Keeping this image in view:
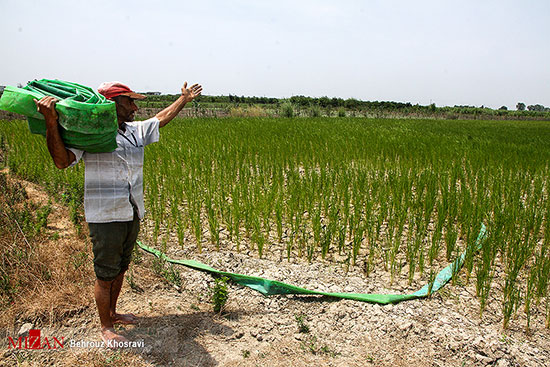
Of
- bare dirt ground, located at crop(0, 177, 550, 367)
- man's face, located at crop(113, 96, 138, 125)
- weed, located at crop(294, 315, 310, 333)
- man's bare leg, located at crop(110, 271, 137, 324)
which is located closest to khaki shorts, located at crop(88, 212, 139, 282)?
man's bare leg, located at crop(110, 271, 137, 324)

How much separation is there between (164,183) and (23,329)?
3.36 meters

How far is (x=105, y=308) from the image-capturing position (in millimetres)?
2137

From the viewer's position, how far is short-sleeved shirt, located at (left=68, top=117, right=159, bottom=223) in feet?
6.43

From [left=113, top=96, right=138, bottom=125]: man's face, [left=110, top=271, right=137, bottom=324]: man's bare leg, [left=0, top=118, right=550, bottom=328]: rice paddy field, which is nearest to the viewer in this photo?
[left=113, top=96, right=138, bottom=125]: man's face

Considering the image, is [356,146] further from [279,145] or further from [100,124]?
[100,124]

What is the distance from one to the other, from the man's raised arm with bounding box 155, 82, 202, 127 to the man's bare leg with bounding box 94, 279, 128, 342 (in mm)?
1042

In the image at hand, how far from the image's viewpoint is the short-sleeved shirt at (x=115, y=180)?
77.2 inches

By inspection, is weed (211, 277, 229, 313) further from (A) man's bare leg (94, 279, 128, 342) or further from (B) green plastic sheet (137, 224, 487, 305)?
(A) man's bare leg (94, 279, 128, 342)

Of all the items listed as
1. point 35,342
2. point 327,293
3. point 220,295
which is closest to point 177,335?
point 220,295

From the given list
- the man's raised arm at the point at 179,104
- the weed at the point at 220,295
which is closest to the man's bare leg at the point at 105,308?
the weed at the point at 220,295

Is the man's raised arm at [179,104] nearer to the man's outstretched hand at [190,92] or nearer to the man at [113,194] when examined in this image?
the man's outstretched hand at [190,92]

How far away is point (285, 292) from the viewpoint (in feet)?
9.24

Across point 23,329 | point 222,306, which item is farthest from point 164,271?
point 23,329

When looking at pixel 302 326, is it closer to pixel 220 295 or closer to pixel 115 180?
pixel 220 295
